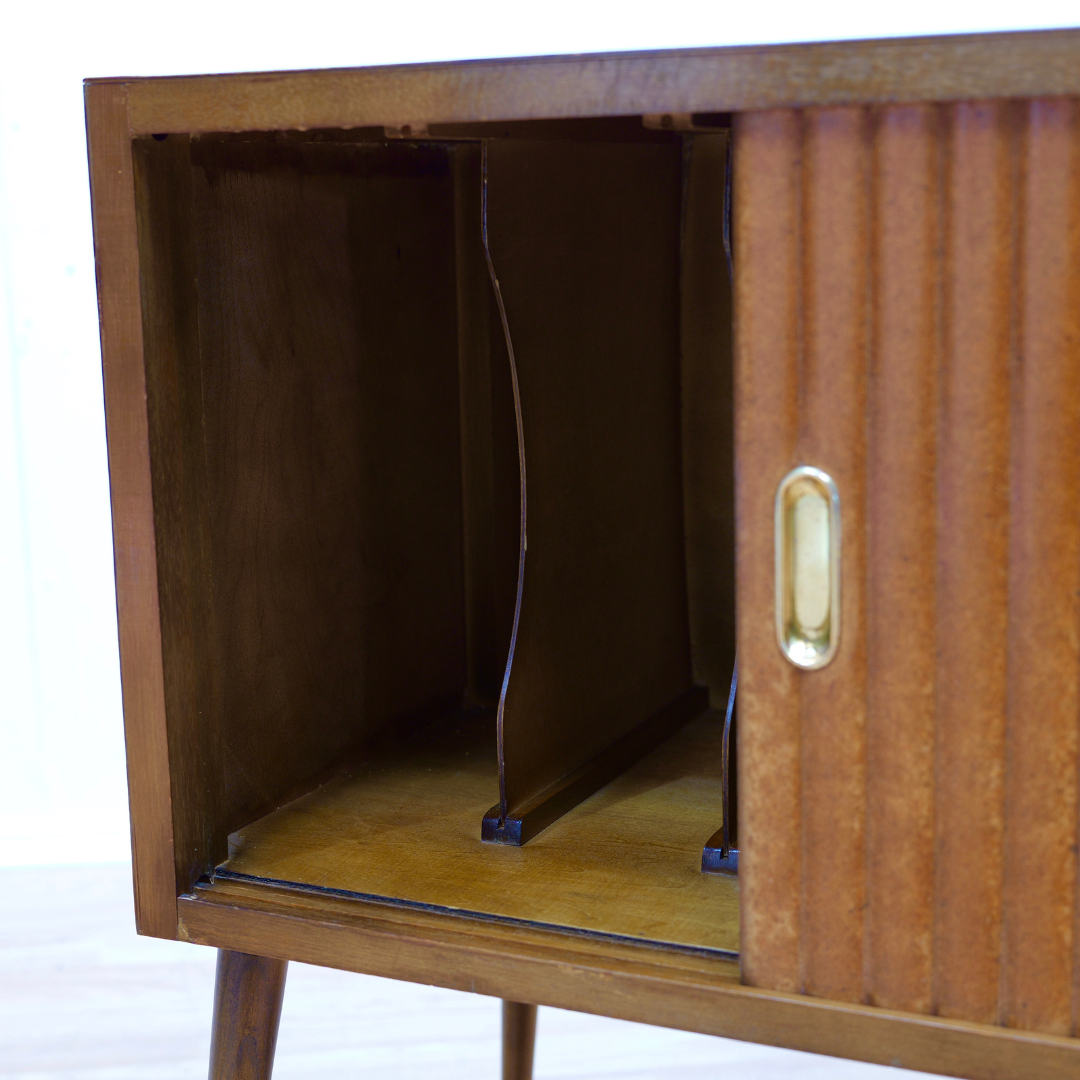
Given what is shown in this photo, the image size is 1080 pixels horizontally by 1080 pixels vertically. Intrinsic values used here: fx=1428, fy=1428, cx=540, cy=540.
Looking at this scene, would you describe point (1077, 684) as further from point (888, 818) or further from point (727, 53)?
point (727, 53)

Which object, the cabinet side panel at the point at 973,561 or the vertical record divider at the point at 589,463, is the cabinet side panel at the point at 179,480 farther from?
the cabinet side panel at the point at 973,561

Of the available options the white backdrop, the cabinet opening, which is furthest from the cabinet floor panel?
the white backdrop

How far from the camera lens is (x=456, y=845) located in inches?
36.5

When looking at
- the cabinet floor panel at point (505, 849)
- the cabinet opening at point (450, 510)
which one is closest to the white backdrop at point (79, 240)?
the cabinet opening at point (450, 510)

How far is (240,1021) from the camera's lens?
0.96 meters

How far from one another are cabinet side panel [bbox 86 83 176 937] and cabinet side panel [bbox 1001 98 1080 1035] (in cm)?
47

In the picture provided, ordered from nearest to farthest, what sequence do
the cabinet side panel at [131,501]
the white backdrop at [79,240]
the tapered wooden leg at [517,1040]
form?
the cabinet side panel at [131,501] → the tapered wooden leg at [517,1040] → the white backdrop at [79,240]

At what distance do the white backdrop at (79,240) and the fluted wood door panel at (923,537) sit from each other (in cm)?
142

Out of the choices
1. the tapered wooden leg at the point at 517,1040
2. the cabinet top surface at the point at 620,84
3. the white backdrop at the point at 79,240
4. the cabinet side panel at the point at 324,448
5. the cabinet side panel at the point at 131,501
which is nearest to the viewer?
the cabinet top surface at the point at 620,84

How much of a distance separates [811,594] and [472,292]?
1.93ft

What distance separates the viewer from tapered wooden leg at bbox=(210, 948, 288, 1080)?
3.13 ft

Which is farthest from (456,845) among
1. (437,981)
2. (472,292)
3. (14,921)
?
(14,921)

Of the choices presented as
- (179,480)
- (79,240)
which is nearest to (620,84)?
(179,480)

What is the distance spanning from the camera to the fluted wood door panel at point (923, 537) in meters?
0.63
